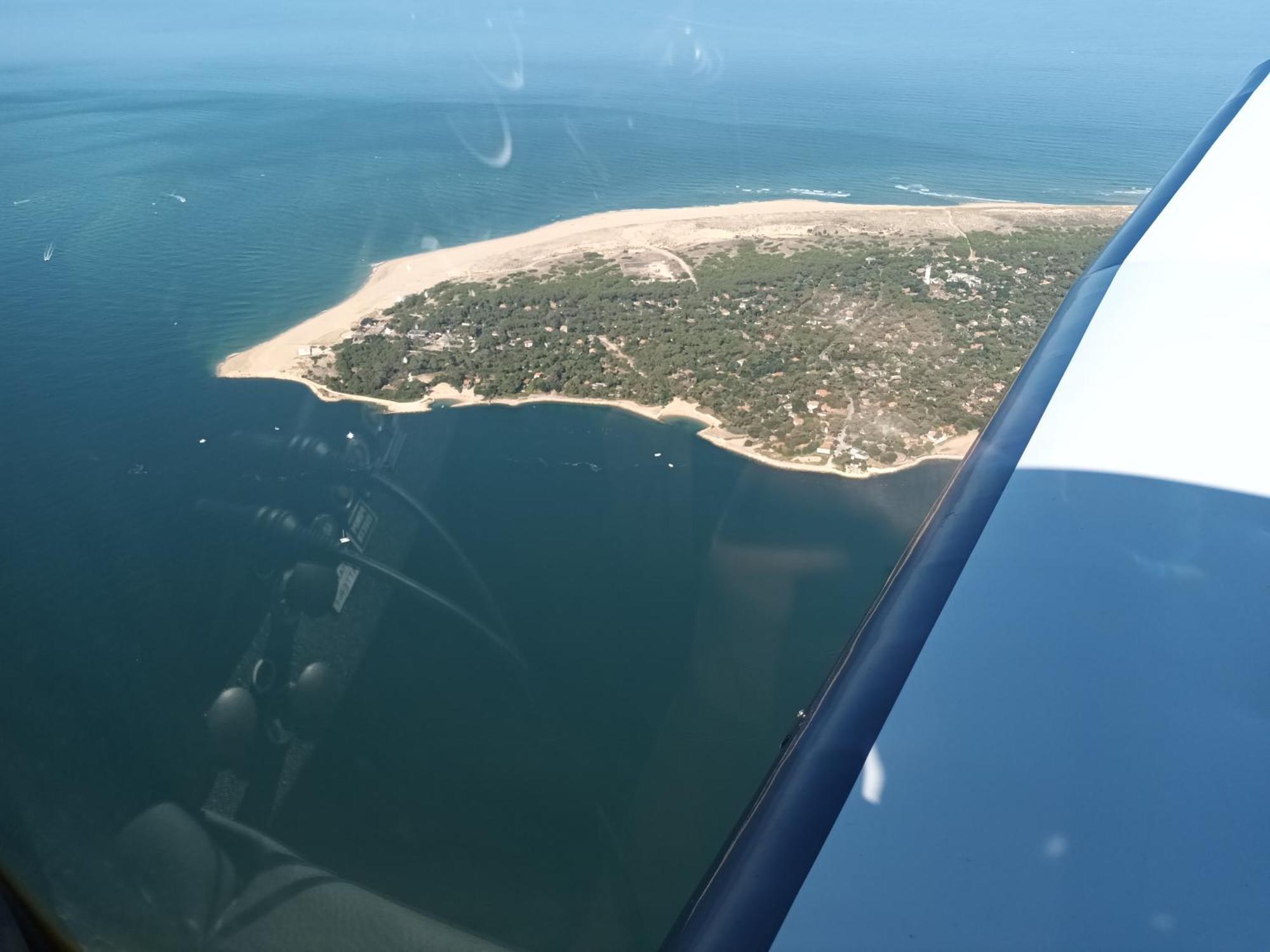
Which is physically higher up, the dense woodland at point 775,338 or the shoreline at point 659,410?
the dense woodland at point 775,338

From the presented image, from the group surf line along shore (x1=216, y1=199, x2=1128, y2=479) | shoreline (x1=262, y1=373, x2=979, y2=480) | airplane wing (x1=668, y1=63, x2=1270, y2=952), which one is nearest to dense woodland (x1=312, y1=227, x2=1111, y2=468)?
shoreline (x1=262, y1=373, x2=979, y2=480)

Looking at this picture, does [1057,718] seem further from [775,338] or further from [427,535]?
[775,338]

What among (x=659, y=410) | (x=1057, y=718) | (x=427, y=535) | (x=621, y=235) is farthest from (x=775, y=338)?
(x=1057, y=718)

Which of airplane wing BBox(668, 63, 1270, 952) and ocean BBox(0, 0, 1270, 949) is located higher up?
airplane wing BBox(668, 63, 1270, 952)

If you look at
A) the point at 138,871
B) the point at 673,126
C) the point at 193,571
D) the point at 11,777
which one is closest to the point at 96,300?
the point at 193,571

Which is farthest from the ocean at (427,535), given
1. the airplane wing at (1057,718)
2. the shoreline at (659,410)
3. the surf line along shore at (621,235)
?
the airplane wing at (1057,718)

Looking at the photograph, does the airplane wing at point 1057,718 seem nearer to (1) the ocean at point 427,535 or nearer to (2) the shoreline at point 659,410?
(1) the ocean at point 427,535

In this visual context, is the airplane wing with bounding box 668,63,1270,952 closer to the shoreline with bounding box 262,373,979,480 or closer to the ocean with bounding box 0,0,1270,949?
the ocean with bounding box 0,0,1270,949
